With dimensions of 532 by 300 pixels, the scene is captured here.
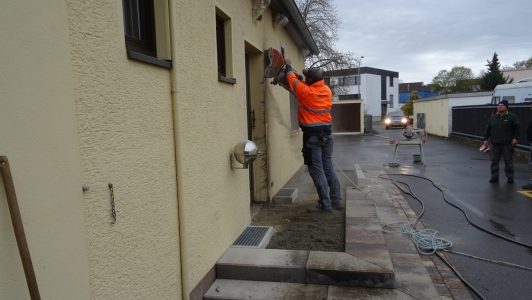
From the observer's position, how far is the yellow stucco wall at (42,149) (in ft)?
5.01

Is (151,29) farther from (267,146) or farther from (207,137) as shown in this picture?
(267,146)

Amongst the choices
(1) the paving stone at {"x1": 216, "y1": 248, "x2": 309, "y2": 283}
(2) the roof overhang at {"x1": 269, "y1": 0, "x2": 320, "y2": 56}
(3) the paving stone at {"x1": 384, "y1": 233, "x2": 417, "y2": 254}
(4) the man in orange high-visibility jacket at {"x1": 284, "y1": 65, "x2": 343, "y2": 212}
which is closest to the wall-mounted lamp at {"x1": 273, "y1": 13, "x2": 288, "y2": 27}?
(2) the roof overhang at {"x1": 269, "y1": 0, "x2": 320, "y2": 56}

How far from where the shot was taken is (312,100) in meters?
5.59

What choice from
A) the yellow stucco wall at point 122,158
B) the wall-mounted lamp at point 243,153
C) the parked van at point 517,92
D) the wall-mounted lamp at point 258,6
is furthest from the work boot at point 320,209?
the parked van at point 517,92

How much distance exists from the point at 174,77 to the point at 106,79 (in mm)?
811

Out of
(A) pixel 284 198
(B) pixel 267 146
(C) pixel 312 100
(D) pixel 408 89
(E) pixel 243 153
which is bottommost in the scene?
(A) pixel 284 198

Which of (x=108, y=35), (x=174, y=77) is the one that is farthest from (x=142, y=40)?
(x=108, y=35)

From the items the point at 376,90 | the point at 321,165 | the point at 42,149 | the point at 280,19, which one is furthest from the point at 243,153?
the point at 376,90

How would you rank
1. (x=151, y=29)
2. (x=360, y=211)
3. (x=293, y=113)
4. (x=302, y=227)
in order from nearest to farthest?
1. (x=151, y=29)
2. (x=302, y=227)
3. (x=360, y=211)
4. (x=293, y=113)

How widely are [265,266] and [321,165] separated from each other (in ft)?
8.36

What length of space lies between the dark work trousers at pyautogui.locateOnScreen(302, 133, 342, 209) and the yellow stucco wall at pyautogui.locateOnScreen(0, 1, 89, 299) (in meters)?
4.14

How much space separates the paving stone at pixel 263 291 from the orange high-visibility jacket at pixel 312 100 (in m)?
2.80

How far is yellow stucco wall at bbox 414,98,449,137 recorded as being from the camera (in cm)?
2262

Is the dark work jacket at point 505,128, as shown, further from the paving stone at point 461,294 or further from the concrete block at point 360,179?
the paving stone at point 461,294
